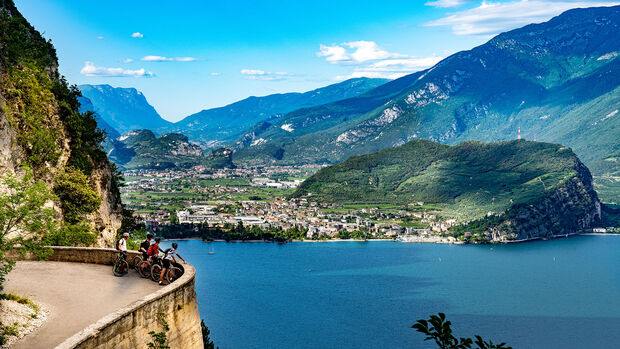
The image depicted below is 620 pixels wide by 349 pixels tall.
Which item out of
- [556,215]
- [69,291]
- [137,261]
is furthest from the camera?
[556,215]

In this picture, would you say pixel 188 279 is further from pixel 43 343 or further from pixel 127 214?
pixel 127 214

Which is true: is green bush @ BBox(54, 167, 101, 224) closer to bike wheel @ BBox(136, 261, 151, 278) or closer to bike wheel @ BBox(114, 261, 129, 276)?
bike wheel @ BBox(114, 261, 129, 276)

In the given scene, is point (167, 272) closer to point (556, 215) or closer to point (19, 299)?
point (19, 299)

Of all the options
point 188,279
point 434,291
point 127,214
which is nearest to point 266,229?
point 434,291

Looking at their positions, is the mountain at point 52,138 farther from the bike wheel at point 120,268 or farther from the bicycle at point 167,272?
the bicycle at point 167,272

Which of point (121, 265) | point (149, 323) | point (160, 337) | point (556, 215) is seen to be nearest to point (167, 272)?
point (121, 265)

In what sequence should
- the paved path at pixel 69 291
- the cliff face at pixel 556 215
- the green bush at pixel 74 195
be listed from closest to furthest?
the paved path at pixel 69 291 → the green bush at pixel 74 195 → the cliff face at pixel 556 215

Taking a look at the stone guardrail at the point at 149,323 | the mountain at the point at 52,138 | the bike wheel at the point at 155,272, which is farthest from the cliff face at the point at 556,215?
the stone guardrail at the point at 149,323

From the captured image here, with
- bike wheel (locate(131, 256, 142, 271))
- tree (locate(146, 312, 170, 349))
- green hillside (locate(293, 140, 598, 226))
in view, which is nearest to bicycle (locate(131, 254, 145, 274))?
bike wheel (locate(131, 256, 142, 271))
